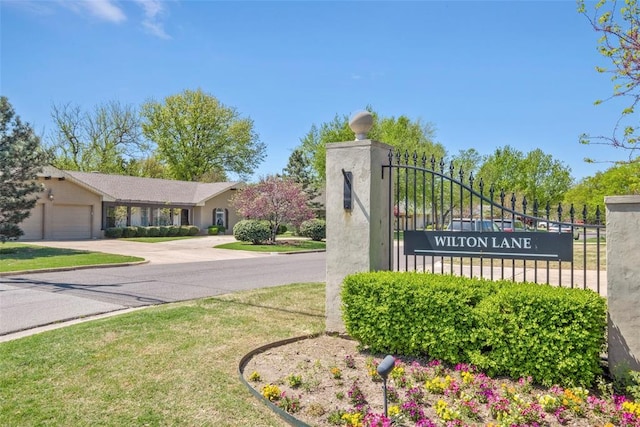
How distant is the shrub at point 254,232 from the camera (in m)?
26.0

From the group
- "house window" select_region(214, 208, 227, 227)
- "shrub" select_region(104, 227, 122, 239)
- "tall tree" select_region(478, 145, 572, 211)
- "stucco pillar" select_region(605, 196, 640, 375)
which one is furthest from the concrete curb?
"tall tree" select_region(478, 145, 572, 211)

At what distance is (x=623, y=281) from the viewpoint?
12.8ft

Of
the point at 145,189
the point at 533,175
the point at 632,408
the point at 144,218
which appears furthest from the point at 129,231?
the point at 533,175

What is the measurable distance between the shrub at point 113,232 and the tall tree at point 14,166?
463 inches

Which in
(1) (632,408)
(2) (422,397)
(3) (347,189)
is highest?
(3) (347,189)

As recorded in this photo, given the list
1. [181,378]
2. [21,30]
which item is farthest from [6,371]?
[21,30]

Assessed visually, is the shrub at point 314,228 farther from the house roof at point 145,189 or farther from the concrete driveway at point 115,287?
the concrete driveway at point 115,287

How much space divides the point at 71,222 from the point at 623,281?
31.5 m

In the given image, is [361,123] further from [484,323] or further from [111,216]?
[111,216]

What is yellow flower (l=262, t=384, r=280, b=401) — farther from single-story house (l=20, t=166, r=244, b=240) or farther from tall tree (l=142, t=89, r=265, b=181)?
tall tree (l=142, t=89, r=265, b=181)

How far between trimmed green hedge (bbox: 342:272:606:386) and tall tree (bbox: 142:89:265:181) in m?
48.9

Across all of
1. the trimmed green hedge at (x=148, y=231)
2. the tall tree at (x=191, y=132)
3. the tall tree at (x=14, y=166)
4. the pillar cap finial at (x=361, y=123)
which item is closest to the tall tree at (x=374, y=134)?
the tall tree at (x=191, y=132)

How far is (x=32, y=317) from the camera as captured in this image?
7.36 metres

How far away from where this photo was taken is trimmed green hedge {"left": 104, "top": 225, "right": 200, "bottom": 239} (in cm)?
3056
